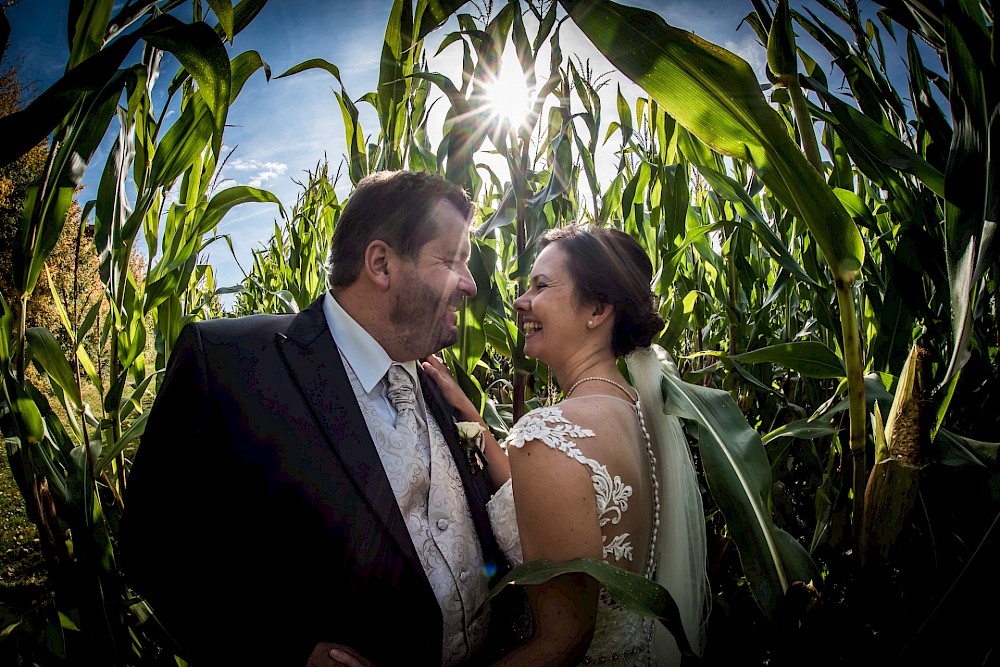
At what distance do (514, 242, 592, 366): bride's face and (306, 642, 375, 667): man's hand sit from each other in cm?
86

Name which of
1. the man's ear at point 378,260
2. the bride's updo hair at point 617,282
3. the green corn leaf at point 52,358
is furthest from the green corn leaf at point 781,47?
the green corn leaf at point 52,358

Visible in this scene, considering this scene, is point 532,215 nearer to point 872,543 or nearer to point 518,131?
point 518,131

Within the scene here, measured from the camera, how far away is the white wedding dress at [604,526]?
1062 mm

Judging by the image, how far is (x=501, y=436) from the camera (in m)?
1.88

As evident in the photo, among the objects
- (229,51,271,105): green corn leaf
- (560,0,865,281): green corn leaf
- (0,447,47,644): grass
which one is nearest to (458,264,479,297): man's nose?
(229,51,271,105): green corn leaf

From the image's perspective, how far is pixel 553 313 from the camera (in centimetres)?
149

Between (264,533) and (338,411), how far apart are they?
0.28 m

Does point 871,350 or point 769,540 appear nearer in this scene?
point 769,540

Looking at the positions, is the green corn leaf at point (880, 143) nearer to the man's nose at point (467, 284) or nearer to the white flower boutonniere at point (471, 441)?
the man's nose at point (467, 284)

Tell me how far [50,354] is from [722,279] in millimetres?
2062

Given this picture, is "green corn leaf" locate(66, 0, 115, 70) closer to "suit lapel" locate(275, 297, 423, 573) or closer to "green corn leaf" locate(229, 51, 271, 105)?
"green corn leaf" locate(229, 51, 271, 105)

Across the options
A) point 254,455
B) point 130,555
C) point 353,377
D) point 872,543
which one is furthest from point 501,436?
point 872,543

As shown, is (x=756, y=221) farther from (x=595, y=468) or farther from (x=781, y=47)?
(x=595, y=468)

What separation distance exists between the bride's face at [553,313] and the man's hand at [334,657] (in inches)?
34.0
